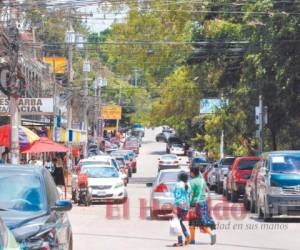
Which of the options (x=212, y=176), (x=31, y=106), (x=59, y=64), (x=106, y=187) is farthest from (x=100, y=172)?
(x=59, y=64)

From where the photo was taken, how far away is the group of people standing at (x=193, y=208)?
757 inches

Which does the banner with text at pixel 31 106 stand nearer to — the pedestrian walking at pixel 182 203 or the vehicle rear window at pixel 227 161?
the vehicle rear window at pixel 227 161

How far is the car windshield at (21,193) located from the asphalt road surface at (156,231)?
17.6 feet

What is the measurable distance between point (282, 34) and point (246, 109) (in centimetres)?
1468

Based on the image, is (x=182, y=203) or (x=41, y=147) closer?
(x=182, y=203)

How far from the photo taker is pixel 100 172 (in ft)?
119

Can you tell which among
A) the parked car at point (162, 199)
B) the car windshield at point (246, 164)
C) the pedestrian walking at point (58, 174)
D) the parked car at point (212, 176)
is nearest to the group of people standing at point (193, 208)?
the parked car at point (162, 199)

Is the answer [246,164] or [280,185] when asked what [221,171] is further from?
[280,185]

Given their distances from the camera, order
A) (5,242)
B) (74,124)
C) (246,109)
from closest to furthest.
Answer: (5,242), (246,109), (74,124)

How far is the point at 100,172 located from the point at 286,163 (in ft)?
39.6

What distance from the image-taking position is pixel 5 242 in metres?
8.20

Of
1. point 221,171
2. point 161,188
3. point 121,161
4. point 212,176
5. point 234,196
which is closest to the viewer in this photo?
point 161,188

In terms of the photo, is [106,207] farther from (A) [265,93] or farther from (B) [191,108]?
(B) [191,108]

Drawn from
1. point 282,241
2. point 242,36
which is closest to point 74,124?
point 242,36
